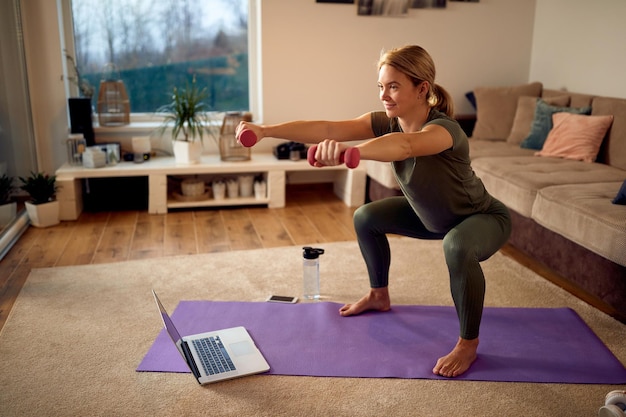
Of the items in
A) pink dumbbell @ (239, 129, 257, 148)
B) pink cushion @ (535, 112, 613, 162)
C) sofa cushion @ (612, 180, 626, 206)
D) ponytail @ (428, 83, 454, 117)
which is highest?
ponytail @ (428, 83, 454, 117)

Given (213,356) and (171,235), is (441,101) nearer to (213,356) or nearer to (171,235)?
(213,356)

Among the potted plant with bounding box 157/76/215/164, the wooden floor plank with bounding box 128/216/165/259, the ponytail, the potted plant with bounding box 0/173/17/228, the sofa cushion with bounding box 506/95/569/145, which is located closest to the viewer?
the ponytail

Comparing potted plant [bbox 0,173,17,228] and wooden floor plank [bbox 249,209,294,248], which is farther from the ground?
potted plant [bbox 0,173,17,228]

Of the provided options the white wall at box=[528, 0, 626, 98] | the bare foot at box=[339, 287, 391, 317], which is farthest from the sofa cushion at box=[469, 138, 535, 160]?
the bare foot at box=[339, 287, 391, 317]

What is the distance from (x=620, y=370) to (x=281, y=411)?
1214 mm

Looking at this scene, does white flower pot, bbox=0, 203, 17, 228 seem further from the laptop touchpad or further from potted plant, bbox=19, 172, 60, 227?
the laptop touchpad

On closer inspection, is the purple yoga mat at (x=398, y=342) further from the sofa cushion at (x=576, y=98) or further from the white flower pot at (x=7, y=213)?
the sofa cushion at (x=576, y=98)

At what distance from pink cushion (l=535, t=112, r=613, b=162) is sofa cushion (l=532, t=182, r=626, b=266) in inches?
21.9

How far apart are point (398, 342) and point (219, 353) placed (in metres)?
0.68

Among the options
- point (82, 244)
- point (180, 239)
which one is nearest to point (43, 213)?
point (82, 244)

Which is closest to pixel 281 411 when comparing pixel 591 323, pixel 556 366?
pixel 556 366

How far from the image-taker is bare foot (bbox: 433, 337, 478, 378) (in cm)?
208

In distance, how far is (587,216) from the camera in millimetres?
2643

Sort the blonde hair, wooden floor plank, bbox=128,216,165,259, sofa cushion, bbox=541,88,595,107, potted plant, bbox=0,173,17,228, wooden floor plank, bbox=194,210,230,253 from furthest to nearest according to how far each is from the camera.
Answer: sofa cushion, bbox=541,88,595,107 < potted plant, bbox=0,173,17,228 < wooden floor plank, bbox=194,210,230,253 < wooden floor plank, bbox=128,216,165,259 < the blonde hair
